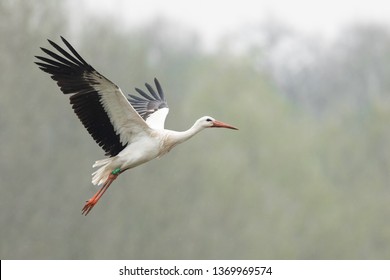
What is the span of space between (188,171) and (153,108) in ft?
55.3

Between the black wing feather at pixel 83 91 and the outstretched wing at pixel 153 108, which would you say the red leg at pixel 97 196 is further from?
the outstretched wing at pixel 153 108

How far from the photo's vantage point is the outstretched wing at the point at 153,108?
17.2m

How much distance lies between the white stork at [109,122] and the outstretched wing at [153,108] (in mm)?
616

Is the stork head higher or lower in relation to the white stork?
higher

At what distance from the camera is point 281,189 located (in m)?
42.7

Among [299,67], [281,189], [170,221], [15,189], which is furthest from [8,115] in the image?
[299,67]

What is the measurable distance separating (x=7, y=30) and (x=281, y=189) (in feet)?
51.9

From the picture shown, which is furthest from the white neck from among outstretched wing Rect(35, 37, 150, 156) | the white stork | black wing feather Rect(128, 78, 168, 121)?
black wing feather Rect(128, 78, 168, 121)

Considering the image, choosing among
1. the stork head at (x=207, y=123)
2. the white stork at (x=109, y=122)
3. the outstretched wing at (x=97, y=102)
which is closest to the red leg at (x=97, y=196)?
the white stork at (x=109, y=122)

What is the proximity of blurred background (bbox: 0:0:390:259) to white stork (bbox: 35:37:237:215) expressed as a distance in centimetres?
1204

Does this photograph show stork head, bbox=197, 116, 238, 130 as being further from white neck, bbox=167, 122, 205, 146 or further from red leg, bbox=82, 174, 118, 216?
red leg, bbox=82, 174, 118, 216

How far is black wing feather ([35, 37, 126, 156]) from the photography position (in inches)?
605

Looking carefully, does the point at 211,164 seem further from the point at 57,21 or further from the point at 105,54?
the point at 57,21

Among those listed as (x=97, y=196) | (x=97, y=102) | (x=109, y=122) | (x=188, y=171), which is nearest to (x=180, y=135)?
(x=109, y=122)
